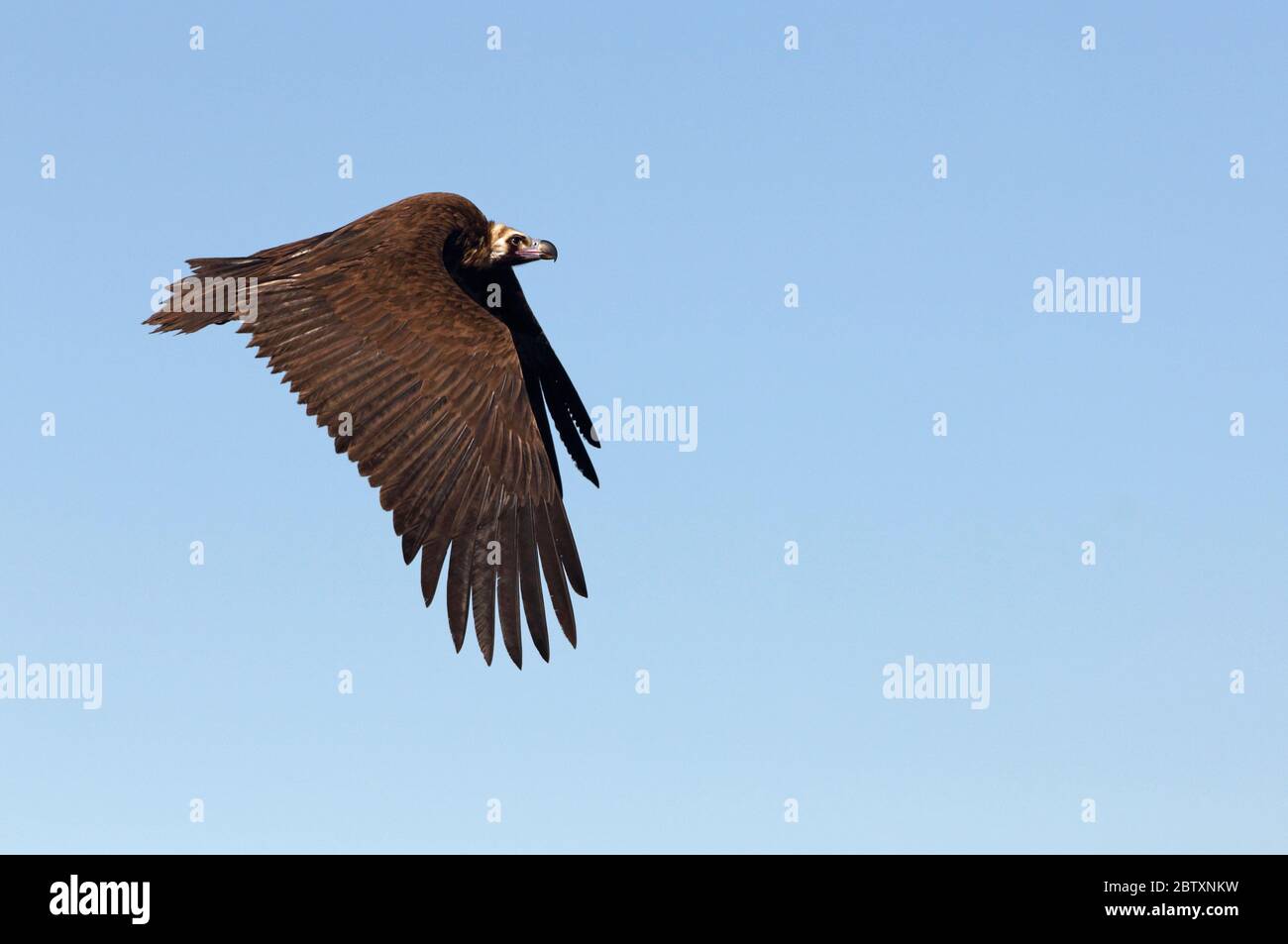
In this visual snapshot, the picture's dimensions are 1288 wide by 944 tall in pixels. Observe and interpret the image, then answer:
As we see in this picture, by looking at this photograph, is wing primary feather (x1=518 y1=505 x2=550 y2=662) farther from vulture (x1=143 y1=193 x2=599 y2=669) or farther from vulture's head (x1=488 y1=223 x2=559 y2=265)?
vulture's head (x1=488 y1=223 x2=559 y2=265)

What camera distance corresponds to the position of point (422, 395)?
1096cm

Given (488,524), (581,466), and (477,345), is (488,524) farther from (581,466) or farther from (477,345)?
(581,466)

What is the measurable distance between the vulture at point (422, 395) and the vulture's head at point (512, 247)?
1484 millimetres

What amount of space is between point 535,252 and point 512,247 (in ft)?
0.72

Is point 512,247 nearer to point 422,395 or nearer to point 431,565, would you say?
point 422,395

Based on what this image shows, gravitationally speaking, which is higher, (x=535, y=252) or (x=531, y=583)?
(x=535, y=252)

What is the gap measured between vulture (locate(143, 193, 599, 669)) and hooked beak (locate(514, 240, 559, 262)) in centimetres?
160

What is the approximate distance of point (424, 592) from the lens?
33.2ft

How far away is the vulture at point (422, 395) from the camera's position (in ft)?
34.0

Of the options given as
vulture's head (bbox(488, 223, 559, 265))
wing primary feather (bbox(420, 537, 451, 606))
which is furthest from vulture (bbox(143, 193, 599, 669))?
vulture's head (bbox(488, 223, 559, 265))

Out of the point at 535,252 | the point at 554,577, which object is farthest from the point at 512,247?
the point at 554,577

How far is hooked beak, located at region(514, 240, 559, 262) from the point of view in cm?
1433

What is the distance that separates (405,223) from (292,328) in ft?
6.07
